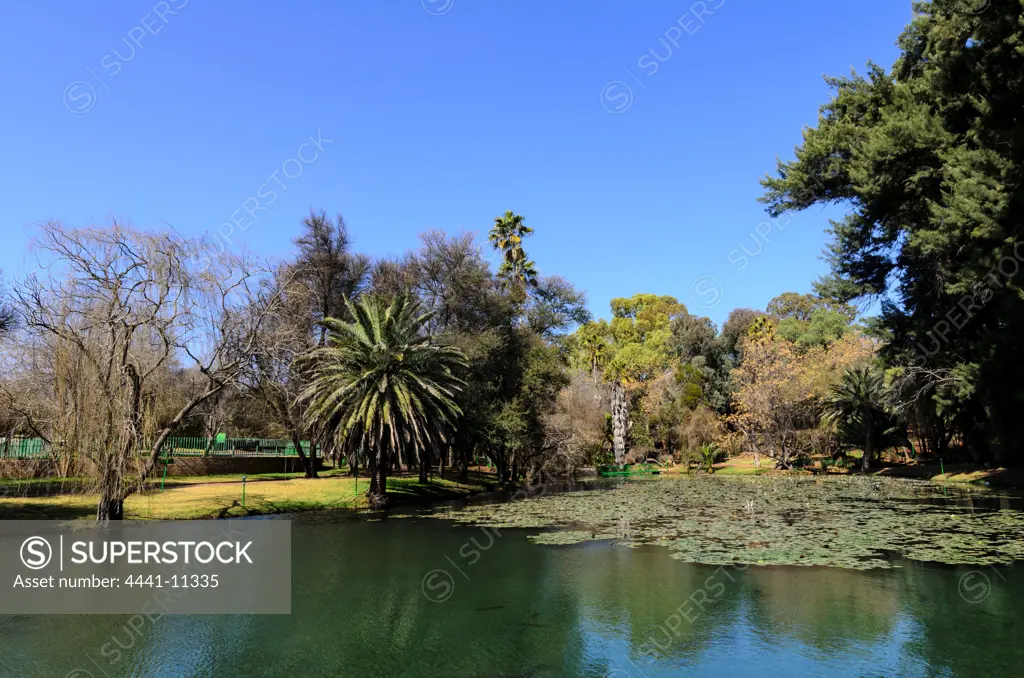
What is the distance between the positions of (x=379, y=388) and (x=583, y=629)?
57.0 feet

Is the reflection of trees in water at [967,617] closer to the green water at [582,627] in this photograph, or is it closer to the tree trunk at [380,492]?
the green water at [582,627]

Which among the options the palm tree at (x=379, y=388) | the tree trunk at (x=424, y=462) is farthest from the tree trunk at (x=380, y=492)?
the tree trunk at (x=424, y=462)

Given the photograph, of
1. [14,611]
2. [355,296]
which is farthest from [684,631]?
[355,296]

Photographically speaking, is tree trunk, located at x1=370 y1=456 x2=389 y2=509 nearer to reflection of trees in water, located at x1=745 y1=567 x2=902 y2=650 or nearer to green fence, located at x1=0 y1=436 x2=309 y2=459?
green fence, located at x1=0 y1=436 x2=309 y2=459

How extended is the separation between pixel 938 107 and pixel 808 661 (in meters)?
25.2

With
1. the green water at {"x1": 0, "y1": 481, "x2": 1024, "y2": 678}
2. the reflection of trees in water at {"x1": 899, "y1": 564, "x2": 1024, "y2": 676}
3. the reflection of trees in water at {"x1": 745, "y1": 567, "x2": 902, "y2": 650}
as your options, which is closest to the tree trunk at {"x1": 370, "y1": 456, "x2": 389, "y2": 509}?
the green water at {"x1": 0, "y1": 481, "x2": 1024, "y2": 678}

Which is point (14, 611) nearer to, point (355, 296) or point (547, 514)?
point (547, 514)

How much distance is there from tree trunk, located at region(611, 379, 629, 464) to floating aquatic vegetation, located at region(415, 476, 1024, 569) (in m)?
22.3

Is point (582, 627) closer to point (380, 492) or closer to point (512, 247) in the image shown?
point (380, 492)

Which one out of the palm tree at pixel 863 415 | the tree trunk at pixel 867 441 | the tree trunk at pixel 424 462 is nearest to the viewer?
the tree trunk at pixel 424 462

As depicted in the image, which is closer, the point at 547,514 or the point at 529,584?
the point at 529,584

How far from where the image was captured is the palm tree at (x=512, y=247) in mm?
46809

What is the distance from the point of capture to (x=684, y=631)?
9430 mm

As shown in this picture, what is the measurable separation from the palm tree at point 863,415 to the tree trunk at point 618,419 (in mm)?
17386
